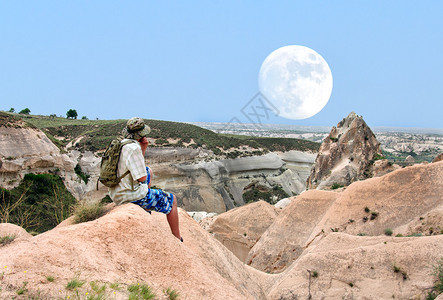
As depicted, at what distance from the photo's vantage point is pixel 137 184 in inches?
182

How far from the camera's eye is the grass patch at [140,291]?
10.3 ft

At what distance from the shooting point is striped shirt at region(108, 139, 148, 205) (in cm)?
437

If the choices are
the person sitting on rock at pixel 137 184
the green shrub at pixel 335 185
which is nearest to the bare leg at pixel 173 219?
the person sitting on rock at pixel 137 184

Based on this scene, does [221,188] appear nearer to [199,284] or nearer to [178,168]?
[178,168]

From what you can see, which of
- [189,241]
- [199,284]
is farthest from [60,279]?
[189,241]

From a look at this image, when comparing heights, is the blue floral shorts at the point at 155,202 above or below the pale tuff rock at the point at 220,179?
above

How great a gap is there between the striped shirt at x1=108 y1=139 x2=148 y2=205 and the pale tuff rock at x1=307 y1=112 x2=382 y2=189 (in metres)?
19.2

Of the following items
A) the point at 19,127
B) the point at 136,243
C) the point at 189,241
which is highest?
the point at 19,127

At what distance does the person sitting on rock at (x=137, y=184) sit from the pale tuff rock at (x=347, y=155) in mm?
18988

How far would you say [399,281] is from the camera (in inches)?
288

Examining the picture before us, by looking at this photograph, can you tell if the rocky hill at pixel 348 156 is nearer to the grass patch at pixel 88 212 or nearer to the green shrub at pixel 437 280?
the green shrub at pixel 437 280

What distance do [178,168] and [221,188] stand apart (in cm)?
559

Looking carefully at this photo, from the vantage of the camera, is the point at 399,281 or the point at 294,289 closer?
the point at 399,281

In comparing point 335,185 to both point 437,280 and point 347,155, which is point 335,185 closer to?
point 347,155
